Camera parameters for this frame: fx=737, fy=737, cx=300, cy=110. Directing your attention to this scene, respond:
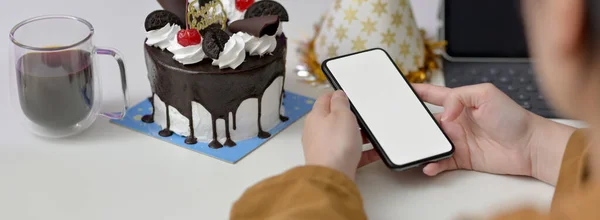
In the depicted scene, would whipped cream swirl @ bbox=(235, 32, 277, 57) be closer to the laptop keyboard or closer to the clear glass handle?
the clear glass handle

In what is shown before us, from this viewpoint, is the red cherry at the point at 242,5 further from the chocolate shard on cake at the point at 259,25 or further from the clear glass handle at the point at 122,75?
the clear glass handle at the point at 122,75

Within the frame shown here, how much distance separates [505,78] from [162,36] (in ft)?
1.54

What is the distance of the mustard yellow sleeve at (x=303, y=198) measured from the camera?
62 cm

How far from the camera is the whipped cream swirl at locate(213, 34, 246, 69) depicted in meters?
0.82

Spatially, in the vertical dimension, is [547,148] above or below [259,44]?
below

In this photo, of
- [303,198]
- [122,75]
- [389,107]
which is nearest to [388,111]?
[389,107]

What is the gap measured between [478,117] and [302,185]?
26 cm

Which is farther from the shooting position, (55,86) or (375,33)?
(375,33)

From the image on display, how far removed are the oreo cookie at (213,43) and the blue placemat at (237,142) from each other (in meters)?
0.11

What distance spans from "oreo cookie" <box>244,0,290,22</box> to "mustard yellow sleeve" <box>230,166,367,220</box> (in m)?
0.28

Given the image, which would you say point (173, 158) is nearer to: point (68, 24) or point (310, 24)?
point (68, 24)

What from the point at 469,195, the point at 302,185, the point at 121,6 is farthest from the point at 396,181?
the point at 121,6

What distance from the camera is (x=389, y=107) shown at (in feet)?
2.72

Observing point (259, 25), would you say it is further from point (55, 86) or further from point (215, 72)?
point (55, 86)
